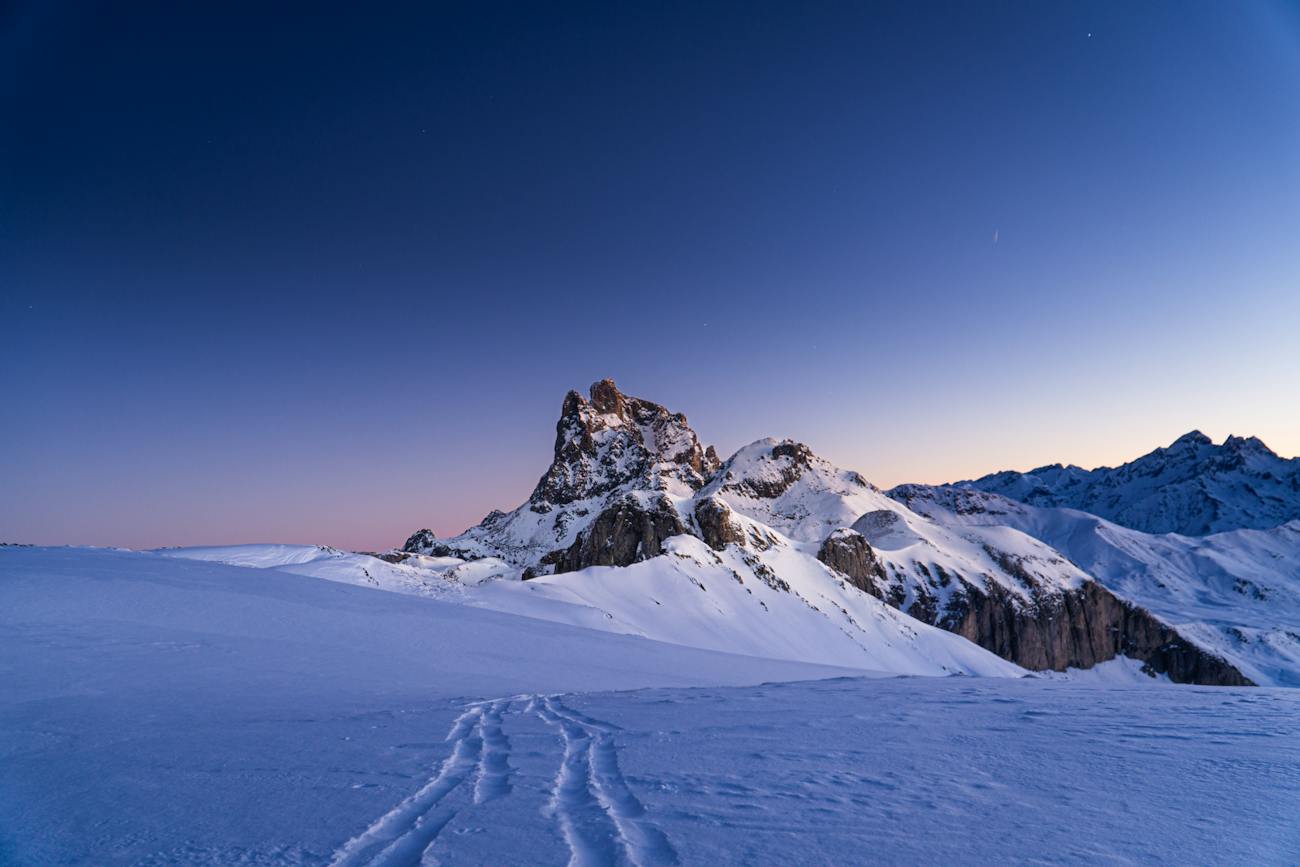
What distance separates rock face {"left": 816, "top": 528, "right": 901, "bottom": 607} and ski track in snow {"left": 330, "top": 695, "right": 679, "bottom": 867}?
345ft

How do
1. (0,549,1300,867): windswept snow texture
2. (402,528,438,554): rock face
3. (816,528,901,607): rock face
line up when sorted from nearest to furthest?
(0,549,1300,867): windswept snow texture, (816,528,901,607): rock face, (402,528,438,554): rock face

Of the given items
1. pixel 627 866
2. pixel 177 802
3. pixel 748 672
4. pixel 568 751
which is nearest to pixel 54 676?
pixel 177 802

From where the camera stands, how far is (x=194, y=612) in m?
14.0

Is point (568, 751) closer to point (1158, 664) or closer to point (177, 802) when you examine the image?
point (177, 802)

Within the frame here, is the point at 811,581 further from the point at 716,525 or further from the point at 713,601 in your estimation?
the point at 713,601

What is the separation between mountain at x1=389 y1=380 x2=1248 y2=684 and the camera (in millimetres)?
51438

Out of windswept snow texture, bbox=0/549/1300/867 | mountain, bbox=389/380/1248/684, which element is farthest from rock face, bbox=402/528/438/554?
windswept snow texture, bbox=0/549/1300/867

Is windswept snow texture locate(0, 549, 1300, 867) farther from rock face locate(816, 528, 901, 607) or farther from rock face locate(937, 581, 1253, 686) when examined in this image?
rock face locate(937, 581, 1253, 686)

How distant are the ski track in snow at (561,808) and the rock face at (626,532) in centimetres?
8138

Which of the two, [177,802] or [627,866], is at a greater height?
[627,866]

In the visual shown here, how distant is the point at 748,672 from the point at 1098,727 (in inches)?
475

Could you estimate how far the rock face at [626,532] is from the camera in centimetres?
8962

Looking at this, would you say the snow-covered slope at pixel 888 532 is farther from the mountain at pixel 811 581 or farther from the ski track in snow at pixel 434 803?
the ski track in snow at pixel 434 803

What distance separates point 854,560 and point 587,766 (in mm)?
112173
